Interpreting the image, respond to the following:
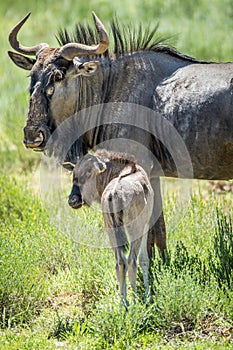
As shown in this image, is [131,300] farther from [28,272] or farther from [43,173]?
[43,173]

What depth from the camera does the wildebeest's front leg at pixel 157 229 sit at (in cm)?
709

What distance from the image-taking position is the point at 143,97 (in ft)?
22.3

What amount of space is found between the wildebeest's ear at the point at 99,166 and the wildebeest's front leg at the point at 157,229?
1056 mm

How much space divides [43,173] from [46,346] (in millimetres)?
5002

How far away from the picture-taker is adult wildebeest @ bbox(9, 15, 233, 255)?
654 cm

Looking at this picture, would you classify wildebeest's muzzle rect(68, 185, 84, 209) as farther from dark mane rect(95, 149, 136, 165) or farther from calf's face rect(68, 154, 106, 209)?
dark mane rect(95, 149, 136, 165)

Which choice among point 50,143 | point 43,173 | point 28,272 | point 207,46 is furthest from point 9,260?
point 207,46

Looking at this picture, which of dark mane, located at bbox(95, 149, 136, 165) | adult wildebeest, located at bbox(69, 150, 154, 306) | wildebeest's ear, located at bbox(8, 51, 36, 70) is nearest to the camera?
adult wildebeest, located at bbox(69, 150, 154, 306)

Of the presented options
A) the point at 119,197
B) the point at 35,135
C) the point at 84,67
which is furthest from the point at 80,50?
the point at 119,197

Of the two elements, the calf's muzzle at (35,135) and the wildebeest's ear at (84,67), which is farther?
the calf's muzzle at (35,135)

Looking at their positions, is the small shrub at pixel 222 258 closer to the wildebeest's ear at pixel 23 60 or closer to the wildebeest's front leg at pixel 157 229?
the wildebeest's front leg at pixel 157 229

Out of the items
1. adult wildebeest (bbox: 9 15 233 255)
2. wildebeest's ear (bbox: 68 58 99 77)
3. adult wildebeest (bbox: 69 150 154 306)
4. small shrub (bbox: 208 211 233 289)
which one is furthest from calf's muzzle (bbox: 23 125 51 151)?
small shrub (bbox: 208 211 233 289)

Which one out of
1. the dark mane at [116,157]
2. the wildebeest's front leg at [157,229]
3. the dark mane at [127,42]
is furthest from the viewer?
the wildebeest's front leg at [157,229]

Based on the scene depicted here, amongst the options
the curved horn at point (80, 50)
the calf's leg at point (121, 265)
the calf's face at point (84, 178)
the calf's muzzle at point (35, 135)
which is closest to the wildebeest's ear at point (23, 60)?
the curved horn at point (80, 50)
